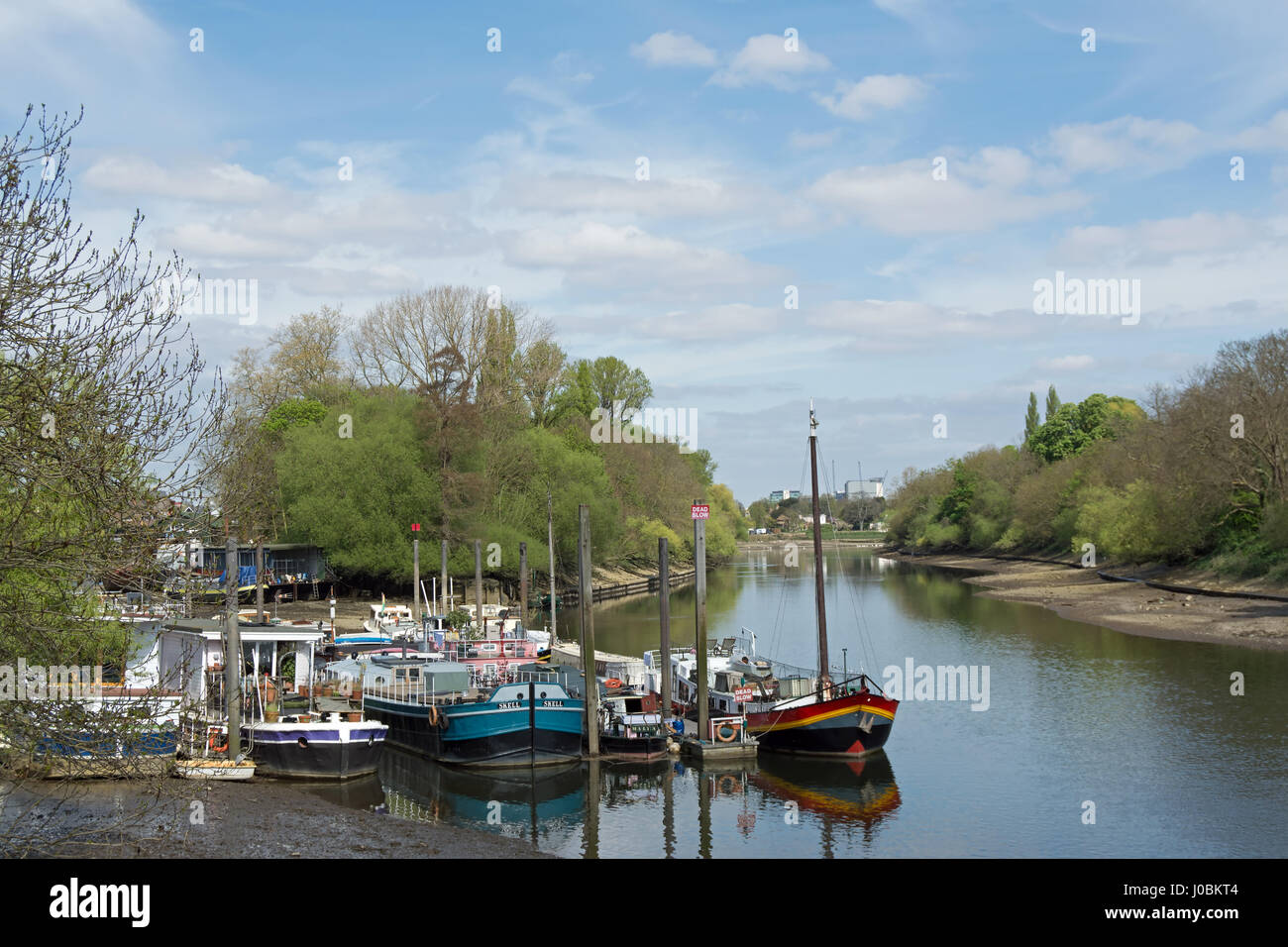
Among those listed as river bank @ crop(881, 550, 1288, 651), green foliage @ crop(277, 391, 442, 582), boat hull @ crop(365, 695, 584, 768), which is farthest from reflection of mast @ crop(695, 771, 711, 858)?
green foliage @ crop(277, 391, 442, 582)

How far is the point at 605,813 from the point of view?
80.0 ft

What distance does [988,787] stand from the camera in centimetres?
2573

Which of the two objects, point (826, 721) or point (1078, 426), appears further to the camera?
point (1078, 426)

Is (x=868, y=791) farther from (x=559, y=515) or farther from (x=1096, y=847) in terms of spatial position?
(x=559, y=515)

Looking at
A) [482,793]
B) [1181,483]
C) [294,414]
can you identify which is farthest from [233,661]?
[1181,483]

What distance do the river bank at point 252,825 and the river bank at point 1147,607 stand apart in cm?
3799

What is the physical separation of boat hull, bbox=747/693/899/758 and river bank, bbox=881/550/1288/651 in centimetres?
2504

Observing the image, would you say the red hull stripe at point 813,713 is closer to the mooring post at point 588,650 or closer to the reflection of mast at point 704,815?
the reflection of mast at point 704,815

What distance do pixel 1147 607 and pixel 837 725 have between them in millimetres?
38927

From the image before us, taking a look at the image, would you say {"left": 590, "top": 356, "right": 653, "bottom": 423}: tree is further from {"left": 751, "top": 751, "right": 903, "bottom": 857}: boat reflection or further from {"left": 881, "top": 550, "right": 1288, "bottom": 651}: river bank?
{"left": 751, "top": 751, "right": 903, "bottom": 857}: boat reflection

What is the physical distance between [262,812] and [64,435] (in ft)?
43.7

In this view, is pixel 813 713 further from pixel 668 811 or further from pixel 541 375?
pixel 541 375

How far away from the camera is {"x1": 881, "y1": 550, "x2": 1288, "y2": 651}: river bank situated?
4853 centimetres
